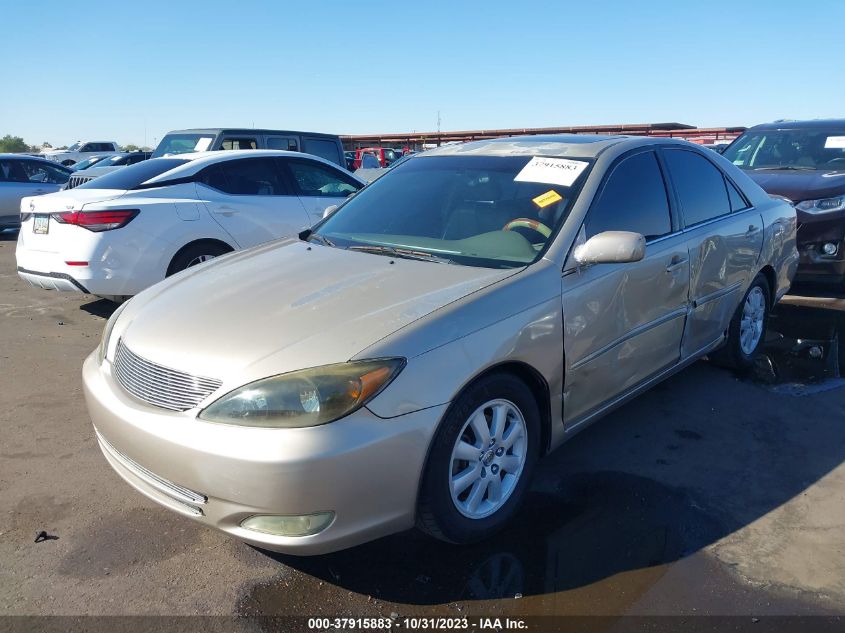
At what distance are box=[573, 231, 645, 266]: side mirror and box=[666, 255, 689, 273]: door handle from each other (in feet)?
2.26

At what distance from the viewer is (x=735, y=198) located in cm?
467

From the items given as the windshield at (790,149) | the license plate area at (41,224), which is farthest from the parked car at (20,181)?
the windshield at (790,149)

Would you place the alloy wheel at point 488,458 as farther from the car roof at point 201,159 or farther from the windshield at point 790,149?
the windshield at point 790,149

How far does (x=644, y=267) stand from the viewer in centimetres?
360

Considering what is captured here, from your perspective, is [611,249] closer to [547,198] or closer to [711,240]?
[547,198]

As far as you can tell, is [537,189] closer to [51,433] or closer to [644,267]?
[644,267]

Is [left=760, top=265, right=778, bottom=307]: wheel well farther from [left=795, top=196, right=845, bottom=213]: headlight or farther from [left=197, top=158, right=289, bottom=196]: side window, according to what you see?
[left=197, top=158, right=289, bottom=196]: side window

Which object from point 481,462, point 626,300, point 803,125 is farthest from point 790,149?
point 481,462

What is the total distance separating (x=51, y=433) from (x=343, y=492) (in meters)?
2.46

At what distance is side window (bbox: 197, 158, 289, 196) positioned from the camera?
21.7 feet

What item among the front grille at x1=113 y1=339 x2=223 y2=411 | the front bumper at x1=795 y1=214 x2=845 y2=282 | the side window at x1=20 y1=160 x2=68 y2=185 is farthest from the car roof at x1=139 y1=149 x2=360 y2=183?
the side window at x1=20 y1=160 x2=68 y2=185

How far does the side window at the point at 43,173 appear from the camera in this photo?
13020 mm

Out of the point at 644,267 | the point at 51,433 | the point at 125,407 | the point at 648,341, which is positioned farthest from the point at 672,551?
the point at 51,433

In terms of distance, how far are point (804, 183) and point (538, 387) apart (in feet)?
18.2
